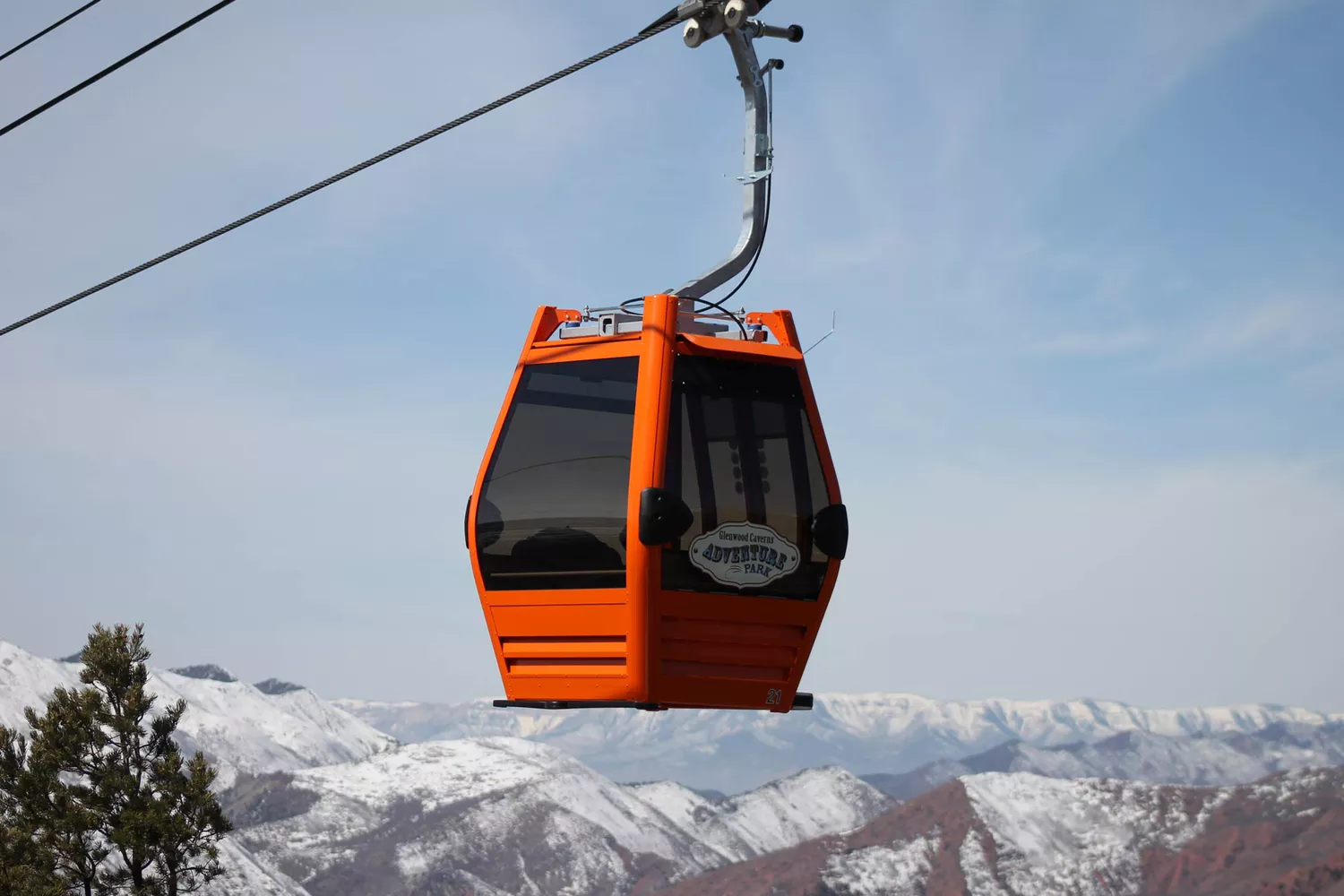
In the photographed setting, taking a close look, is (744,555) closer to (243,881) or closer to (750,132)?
(750,132)

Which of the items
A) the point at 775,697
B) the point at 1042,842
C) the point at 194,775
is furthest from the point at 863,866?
the point at 775,697

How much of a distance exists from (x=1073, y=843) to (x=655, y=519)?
509 ft

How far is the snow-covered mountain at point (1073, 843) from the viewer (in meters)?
142

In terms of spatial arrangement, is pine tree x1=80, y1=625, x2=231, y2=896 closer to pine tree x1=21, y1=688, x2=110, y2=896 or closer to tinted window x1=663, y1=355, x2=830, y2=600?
pine tree x1=21, y1=688, x2=110, y2=896

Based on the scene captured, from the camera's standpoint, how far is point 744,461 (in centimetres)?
865

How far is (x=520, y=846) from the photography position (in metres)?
190

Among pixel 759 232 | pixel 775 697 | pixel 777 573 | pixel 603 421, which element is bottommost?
pixel 775 697

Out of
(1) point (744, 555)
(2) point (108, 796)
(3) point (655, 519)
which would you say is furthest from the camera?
(2) point (108, 796)

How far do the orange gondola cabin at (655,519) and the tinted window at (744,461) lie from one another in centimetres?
1

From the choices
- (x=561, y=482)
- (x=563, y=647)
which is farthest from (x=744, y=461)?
(x=563, y=647)

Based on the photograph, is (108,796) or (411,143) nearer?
(411,143)

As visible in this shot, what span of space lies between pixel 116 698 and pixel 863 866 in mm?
116318

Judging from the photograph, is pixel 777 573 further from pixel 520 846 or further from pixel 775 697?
pixel 520 846

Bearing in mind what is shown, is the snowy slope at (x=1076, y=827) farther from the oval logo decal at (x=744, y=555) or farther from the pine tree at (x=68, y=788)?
the oval logo decal at (x=744, y=555)
